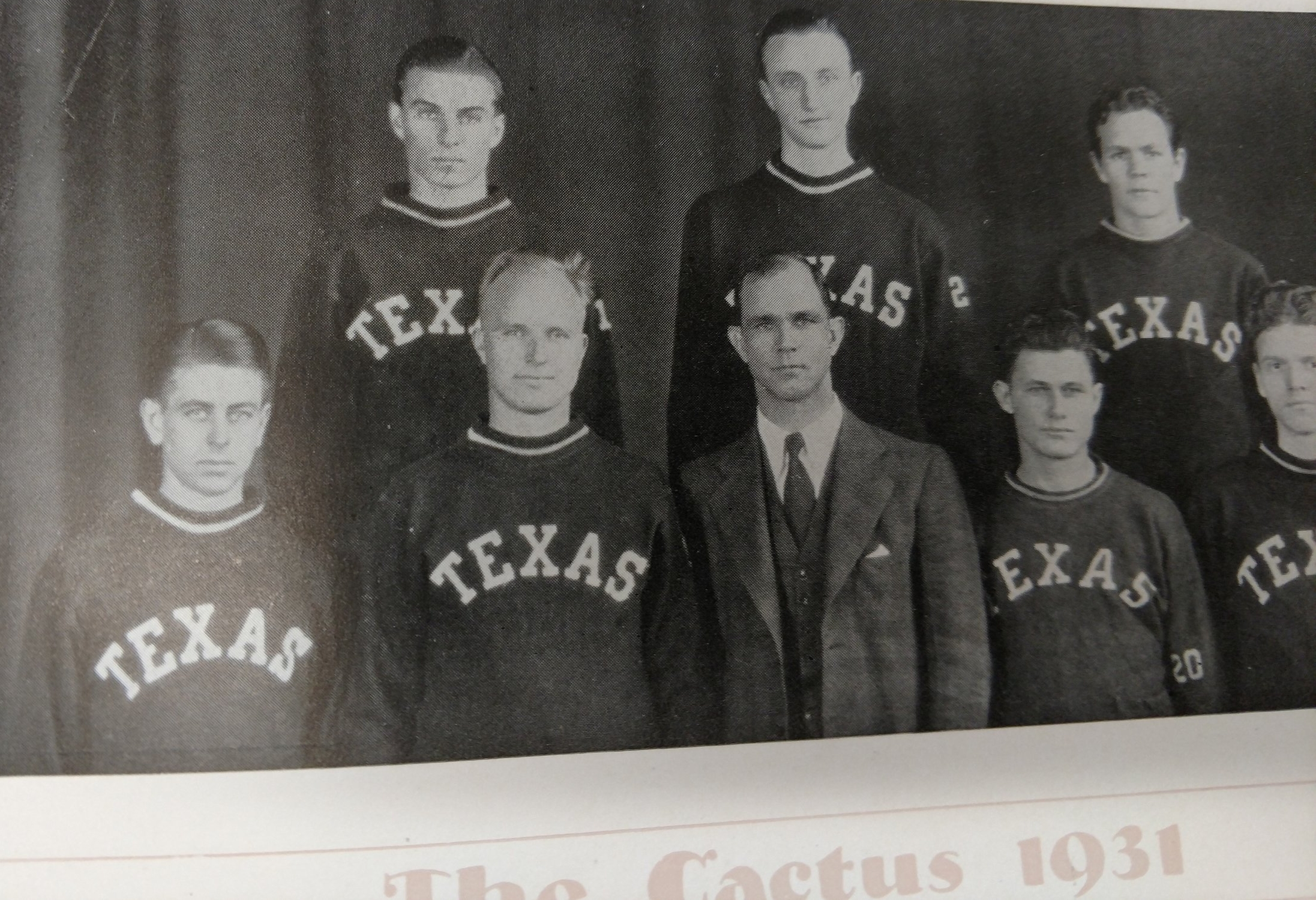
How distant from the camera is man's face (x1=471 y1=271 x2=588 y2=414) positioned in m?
1.08

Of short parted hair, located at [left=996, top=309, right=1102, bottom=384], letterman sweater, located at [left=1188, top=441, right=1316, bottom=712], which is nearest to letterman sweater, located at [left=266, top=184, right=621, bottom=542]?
short parted hair, located at [left=996, top=309, right=1102, bottom=384]

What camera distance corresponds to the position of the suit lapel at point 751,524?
109 cm

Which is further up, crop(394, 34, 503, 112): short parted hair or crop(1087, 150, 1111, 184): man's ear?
crop(394, 34, 503, 112): short parted hair

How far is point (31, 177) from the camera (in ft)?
3.40

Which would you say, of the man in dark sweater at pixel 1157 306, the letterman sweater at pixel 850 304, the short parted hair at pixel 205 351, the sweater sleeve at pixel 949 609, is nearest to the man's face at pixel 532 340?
the letterman sweater at pixel 850 304

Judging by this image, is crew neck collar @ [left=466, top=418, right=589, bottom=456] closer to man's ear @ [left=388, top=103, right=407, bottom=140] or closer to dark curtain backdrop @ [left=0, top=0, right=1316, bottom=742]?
dark curtain backdrop @ [left=0, top=0, right=1316, bottom=742]

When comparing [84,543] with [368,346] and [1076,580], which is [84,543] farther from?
[1076,580]

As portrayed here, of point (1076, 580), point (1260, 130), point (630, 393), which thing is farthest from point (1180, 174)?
point (630, 393)

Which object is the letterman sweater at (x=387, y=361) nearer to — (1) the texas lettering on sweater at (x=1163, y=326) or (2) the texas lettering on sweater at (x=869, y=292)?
(2) the texas lettering on sweater at (x=869, y=292)

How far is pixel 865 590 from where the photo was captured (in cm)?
111

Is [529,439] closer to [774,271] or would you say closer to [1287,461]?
[774,271]

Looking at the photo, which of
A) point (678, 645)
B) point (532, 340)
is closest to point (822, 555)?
point (678, 645)

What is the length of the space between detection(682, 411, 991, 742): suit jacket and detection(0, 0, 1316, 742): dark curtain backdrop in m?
0.12

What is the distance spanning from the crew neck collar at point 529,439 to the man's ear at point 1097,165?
→ 71 cm
